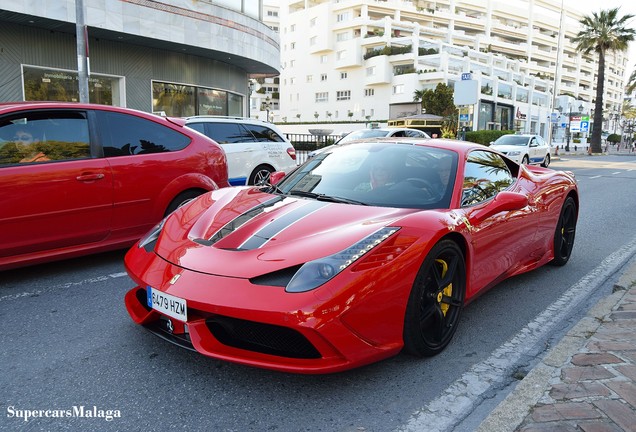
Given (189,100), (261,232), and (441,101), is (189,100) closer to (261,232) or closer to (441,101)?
(261,232)

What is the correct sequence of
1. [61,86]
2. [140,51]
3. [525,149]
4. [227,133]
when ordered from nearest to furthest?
[227,133] → [61,86] → [140,51] → [525,149]

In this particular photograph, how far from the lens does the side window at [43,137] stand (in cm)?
436

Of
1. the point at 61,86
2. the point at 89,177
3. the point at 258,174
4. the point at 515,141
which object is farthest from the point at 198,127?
the point at 515,141

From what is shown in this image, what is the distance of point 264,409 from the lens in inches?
101

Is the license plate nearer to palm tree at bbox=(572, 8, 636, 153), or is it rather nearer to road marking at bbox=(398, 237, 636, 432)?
road marking at bbox=(398, 237, 636, 432)

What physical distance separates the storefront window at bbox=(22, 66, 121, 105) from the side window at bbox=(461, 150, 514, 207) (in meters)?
14.2

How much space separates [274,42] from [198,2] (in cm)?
600

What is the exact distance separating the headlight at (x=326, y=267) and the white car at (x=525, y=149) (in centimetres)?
2074

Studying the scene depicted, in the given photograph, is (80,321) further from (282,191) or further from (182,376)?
(282,191)

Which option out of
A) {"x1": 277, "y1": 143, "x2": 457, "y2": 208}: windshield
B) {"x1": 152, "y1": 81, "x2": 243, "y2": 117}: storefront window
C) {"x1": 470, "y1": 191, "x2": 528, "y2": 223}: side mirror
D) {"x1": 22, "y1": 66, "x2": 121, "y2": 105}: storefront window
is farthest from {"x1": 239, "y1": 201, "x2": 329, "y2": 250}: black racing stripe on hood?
{"x1": 152, "y1": 81, "x2": 243, "y2": 117}: storefront window

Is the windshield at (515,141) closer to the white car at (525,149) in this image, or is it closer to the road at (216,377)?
the white car at (525,149)

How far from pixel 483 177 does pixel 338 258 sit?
6.44ft

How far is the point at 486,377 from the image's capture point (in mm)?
3014

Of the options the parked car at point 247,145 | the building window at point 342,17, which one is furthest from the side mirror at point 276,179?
the building window at point 342,17
